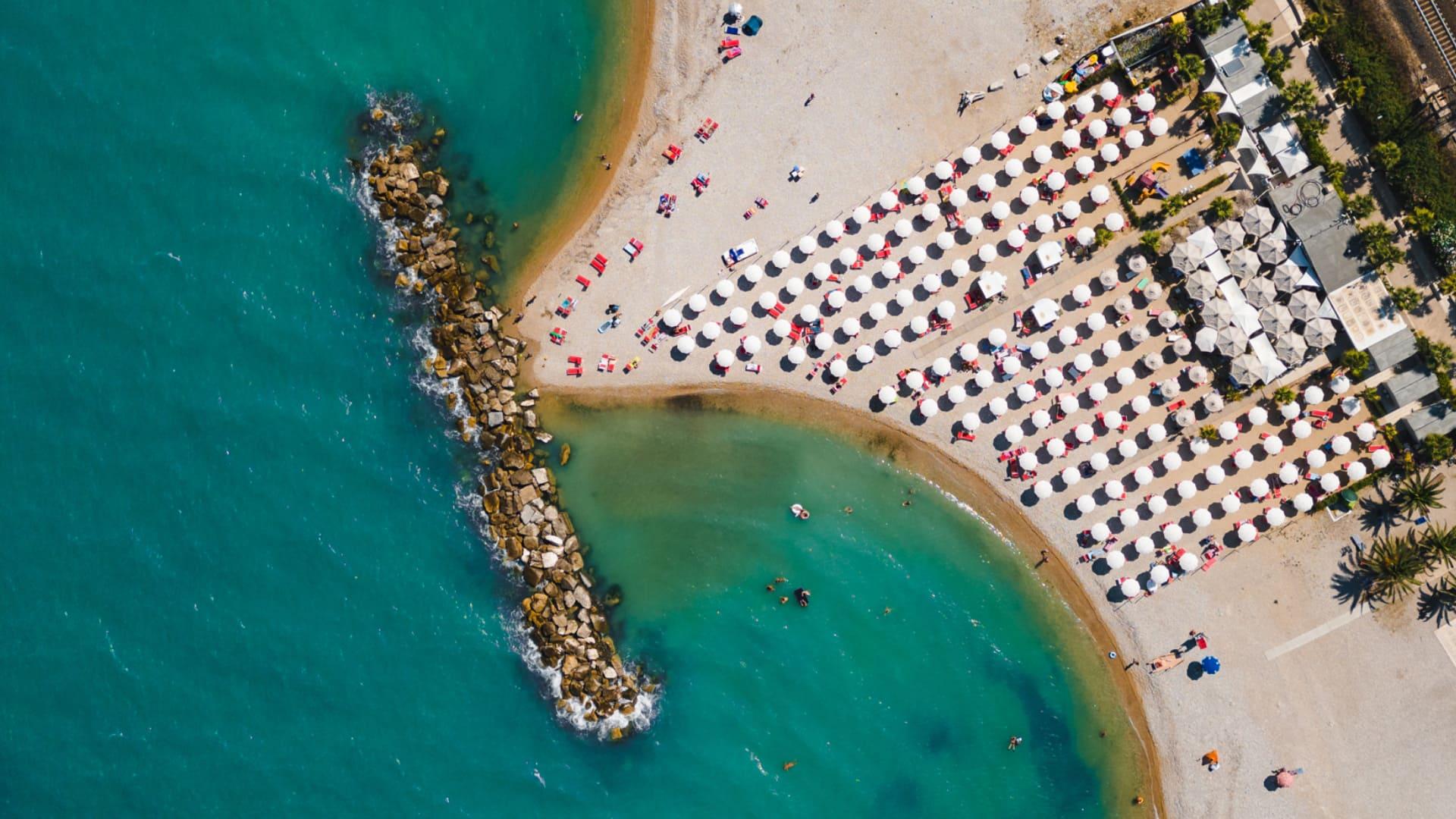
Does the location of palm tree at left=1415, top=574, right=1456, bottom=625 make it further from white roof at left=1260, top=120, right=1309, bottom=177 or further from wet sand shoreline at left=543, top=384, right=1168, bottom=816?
white roof at left=1260, top=120, right=1309, bottom=177

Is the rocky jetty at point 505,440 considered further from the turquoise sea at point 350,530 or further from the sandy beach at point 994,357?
the sandy beach at point 994,357

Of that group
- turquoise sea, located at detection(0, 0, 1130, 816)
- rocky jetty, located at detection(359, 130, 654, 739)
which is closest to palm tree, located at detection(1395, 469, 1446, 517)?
turquoise sea, located at detection(0, 0, 1130, 816)

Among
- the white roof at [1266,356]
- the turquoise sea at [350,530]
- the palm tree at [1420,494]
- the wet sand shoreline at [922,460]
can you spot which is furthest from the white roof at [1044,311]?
the palm tree at [1420,494]

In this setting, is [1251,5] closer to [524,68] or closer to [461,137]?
[524,68]

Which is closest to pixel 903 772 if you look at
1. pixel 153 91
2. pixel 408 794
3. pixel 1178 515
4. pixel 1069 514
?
pixel 1069 514

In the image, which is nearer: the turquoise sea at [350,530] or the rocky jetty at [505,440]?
the turquoise sea at [350,530]
